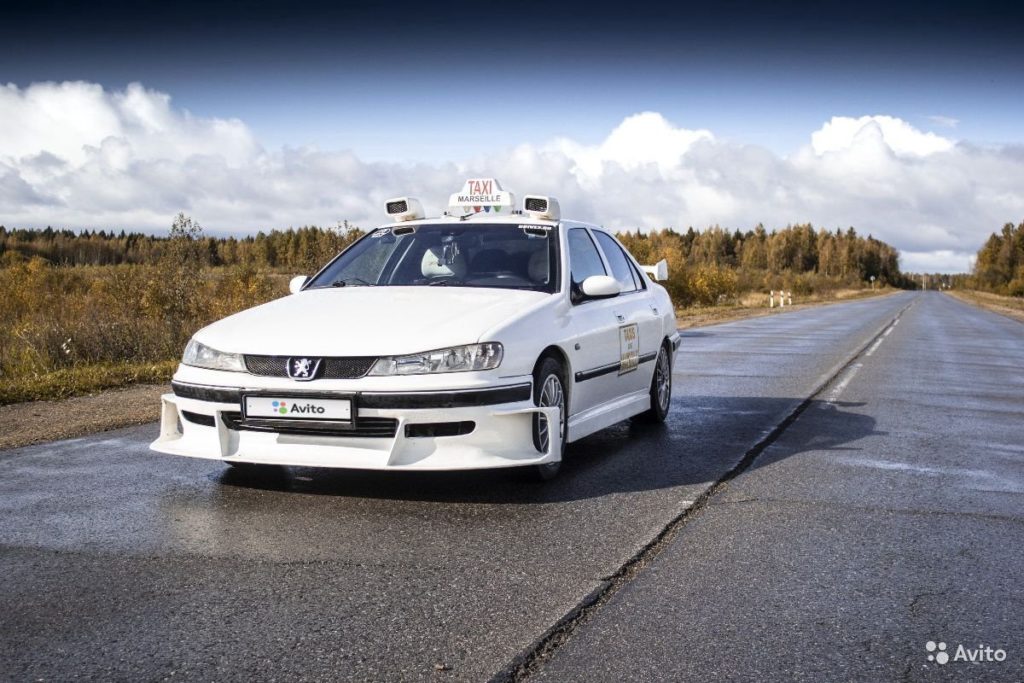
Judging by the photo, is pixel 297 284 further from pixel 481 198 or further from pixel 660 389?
pixel 660 389

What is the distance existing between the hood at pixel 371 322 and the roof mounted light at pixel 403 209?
4.45ft

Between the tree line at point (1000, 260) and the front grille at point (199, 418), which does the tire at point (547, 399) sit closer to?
the front grille at point (199, 418)

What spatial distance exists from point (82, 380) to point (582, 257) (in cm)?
618

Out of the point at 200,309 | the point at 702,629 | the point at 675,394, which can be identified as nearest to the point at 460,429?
the point at 702,629

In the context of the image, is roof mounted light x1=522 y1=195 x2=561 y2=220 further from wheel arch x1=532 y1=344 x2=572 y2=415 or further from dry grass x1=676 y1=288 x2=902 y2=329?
dry grass x1=676 y1=288 x2=902 y2=329

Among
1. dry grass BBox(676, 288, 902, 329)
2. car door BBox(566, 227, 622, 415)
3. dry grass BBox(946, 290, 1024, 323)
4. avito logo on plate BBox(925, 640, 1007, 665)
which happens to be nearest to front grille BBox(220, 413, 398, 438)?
car door BBox(566, 227, 622, 415)

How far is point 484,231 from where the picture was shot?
7250 millimetres

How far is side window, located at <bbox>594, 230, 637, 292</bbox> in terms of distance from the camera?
797cm

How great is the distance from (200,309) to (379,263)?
35.1 feet

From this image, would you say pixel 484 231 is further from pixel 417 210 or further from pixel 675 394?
pixel 675 394

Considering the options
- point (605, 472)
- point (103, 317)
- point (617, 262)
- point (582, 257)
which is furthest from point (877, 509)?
point (103, 317)

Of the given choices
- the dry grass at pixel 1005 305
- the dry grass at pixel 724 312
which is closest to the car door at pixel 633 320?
the dry grass at pixel 724 312

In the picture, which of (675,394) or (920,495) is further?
(675,394)

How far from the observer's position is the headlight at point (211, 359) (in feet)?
18.2
